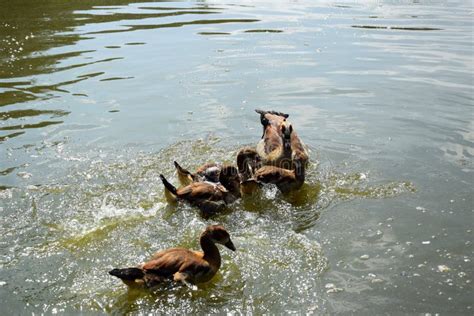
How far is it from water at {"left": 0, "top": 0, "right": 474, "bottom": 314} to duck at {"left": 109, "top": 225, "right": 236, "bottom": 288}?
0.61ft

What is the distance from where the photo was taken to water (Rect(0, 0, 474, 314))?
560cm

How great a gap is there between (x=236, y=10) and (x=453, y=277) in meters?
20.4

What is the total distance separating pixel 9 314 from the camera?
5199 mm

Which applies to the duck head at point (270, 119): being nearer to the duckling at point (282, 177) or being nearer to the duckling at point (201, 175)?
the duckling at point (282, 177)

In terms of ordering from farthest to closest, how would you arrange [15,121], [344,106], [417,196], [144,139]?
[344,106] < [15,121] < [144,139] < [417,196]

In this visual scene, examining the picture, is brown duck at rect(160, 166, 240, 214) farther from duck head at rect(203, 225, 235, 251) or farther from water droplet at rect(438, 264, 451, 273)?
water droplet at rect(438, 264, 451, 273)

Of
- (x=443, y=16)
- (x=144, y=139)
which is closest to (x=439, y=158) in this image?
(x=144, y=139)

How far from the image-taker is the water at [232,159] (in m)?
5.60

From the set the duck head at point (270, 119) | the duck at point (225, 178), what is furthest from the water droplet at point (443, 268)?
the duck head at point (270, 119)

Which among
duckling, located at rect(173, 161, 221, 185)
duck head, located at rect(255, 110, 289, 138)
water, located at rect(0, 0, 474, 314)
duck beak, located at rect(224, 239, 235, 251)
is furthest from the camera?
duck head, located at rect(255, 110, 289, 138)

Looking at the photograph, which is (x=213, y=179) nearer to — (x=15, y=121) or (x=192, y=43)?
(x=15, y=121)

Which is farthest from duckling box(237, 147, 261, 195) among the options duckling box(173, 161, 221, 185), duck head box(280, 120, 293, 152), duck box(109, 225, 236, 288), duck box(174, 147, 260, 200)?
duck box(109, 225, 236, 288)

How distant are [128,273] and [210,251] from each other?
100 centimetres

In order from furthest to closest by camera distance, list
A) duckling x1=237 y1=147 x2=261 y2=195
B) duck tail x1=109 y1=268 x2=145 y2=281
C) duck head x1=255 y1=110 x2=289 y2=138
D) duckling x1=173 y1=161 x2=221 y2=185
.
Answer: duck head x1=255 y1=110 x2=289 y2=138
duckling x1=237 y1=147 x2=261 y2=195
duckling x1=173 y1=161 x2=221 y2=185
duck tail x1=109 y1=268 x2=145 y2=281
